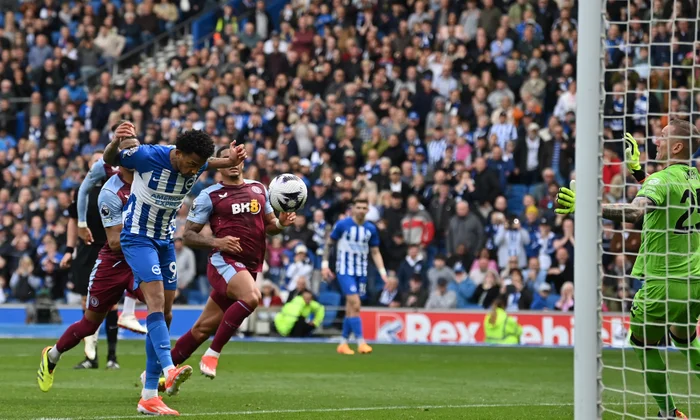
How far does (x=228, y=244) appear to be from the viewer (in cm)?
1100

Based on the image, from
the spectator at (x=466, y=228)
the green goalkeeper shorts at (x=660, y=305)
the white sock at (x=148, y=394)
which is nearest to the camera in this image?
the green goalkeeper shorts at (x=660, y=305)

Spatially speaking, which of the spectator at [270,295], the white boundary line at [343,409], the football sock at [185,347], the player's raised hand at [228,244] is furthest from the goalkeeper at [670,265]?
the spectator at [270,295]

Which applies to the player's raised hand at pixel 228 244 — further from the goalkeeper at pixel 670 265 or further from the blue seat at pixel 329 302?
the blue seat at pixel 329 302

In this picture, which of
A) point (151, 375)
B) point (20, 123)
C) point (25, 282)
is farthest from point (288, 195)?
point (20, 123)

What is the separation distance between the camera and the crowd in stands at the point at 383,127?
21375 millimetres

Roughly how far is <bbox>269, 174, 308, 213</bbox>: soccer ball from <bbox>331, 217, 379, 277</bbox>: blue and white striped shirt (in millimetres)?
7553

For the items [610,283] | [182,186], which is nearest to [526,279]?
[610,283]

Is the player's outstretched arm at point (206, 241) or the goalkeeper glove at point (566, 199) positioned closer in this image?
the goalkeeper glove at point (566, 199)

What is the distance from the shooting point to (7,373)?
13805 mm

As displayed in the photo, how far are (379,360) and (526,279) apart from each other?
5.05m

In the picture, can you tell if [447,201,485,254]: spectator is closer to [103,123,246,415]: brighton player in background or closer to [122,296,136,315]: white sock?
[122,296,136,315]: white sock

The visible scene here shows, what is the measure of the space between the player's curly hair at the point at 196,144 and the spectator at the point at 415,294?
12233mm

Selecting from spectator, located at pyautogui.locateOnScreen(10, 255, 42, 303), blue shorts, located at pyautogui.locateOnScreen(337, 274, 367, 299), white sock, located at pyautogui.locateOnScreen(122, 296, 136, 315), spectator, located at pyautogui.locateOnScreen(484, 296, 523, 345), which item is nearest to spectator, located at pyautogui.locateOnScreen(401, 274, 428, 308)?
spectator, located at pyautogui.locateOnScreen(484, 296, 523, 345)

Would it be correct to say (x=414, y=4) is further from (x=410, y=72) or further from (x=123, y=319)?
(x=123, y=319)
